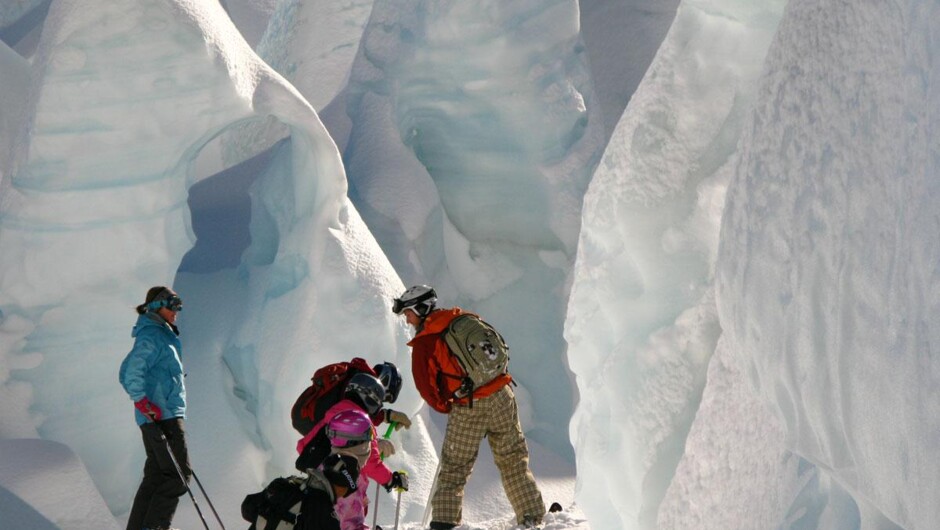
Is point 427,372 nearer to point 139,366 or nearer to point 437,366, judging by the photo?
point 437,366

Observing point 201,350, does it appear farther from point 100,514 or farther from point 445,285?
point 445,285

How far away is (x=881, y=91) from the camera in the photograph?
212cm

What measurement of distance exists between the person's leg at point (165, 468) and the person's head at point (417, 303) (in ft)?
3.12

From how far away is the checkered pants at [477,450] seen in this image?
4727mm

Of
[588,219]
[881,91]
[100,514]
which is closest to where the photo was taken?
[881,91]

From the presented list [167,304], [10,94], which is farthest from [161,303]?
[10,94]

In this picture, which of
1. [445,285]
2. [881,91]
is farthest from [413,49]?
[881,91]

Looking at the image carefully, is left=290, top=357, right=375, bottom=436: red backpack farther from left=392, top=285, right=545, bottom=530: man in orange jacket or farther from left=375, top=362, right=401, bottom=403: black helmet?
left=392, top=285, right=545, bottom=530: man in orange jacket

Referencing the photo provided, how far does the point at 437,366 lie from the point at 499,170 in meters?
3.94

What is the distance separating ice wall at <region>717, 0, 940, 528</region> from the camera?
1899mm

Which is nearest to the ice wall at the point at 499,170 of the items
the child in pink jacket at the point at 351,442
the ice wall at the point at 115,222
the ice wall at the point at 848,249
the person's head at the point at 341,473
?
the ice wall at the point at 115,222

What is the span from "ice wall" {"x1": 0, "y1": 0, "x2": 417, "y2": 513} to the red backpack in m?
2.18

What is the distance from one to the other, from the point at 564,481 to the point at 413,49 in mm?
3153

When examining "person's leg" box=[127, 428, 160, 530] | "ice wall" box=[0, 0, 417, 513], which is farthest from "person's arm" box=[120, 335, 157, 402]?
"ice wall" box=[0, 0, 417, 513]
